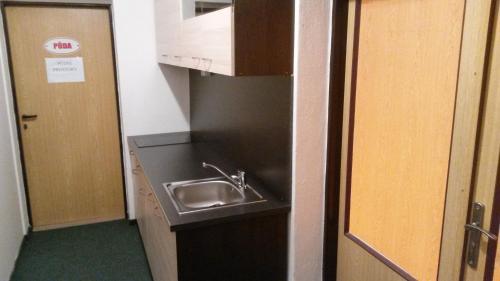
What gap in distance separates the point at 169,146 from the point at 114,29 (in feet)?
3.61

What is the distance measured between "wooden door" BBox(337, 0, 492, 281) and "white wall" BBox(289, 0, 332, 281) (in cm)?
12

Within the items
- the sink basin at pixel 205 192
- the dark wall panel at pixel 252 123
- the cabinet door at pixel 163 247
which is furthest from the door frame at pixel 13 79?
the sink basin at pixel 205 192

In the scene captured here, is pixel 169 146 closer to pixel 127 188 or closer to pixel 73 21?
pixel 127 188

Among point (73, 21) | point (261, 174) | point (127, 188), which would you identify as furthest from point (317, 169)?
point (73, 21)

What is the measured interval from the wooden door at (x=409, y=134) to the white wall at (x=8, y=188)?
2.30 m

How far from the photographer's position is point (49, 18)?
11.1 feet

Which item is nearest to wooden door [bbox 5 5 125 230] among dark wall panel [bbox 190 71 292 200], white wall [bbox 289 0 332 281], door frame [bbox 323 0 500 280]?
dark wall panel [bbox 190 71 292 200]

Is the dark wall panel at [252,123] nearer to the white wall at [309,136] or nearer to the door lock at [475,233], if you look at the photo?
the white wall at [309,136]

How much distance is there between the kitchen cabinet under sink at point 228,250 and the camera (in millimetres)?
1881

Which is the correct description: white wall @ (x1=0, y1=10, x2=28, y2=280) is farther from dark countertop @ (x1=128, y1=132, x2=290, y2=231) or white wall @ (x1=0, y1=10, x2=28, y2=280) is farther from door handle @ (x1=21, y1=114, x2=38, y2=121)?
dark countertop @ (x1=128, y1=132, x2=290, y2=231)

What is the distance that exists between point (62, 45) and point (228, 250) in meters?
2.50

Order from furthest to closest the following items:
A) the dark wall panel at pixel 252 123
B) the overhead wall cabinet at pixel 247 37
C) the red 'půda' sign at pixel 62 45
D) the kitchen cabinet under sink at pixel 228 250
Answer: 1. the red 'půda' sign at pixel 62 45
2. the dark wall panel at pixel 252 123
3. the kitchen cabinet under sink at pixel 228 250
4. the overhead wall cabinet at pixel 247 37

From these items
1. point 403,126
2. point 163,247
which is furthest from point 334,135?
point 163,247

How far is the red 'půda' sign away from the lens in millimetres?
3436
